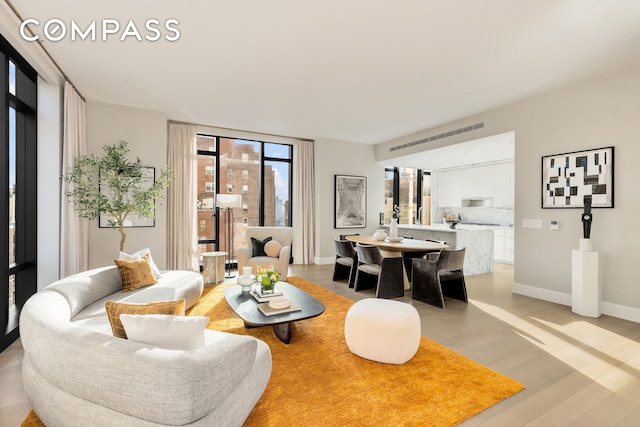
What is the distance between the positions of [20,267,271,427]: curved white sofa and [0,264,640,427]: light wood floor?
0.74m

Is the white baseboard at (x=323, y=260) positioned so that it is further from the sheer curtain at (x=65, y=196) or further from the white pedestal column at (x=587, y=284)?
the white pedestal column at (x=587, y=284)

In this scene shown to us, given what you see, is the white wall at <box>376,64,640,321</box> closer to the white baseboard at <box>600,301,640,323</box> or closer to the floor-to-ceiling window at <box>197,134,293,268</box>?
the white baseboard at <box>600,301,640,323</box>

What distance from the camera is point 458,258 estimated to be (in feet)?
13.6

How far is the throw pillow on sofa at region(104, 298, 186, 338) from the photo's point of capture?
166cm

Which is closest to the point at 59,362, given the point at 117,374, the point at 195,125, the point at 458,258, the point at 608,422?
the point at 117,374

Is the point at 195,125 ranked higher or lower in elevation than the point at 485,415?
higher

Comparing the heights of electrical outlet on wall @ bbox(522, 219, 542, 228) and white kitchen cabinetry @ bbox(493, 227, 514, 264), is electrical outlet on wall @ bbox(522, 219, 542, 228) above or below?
above

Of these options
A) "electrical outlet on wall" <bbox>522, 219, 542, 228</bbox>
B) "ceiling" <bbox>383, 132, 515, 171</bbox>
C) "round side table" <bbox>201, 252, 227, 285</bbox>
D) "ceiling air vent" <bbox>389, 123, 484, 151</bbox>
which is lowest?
"round side table" <bbox>201, 252, 227, 285</bbox>

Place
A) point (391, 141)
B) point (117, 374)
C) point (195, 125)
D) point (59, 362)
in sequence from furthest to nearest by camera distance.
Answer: point (391, 141) < point (195, 125) < point (59, 362) < point (117, 374)

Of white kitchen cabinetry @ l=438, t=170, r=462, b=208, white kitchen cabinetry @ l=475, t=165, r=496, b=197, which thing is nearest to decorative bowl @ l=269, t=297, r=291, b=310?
white kitchen cabinetry @ l=475, t=165, r=496, b=197

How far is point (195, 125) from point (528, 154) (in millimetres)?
5769

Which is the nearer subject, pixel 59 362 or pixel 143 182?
pixel 59 362

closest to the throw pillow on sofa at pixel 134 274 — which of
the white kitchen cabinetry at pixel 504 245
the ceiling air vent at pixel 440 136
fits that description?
the ceiling air vent at pixel 440 136

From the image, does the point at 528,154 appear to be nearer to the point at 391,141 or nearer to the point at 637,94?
the point at 637,94
